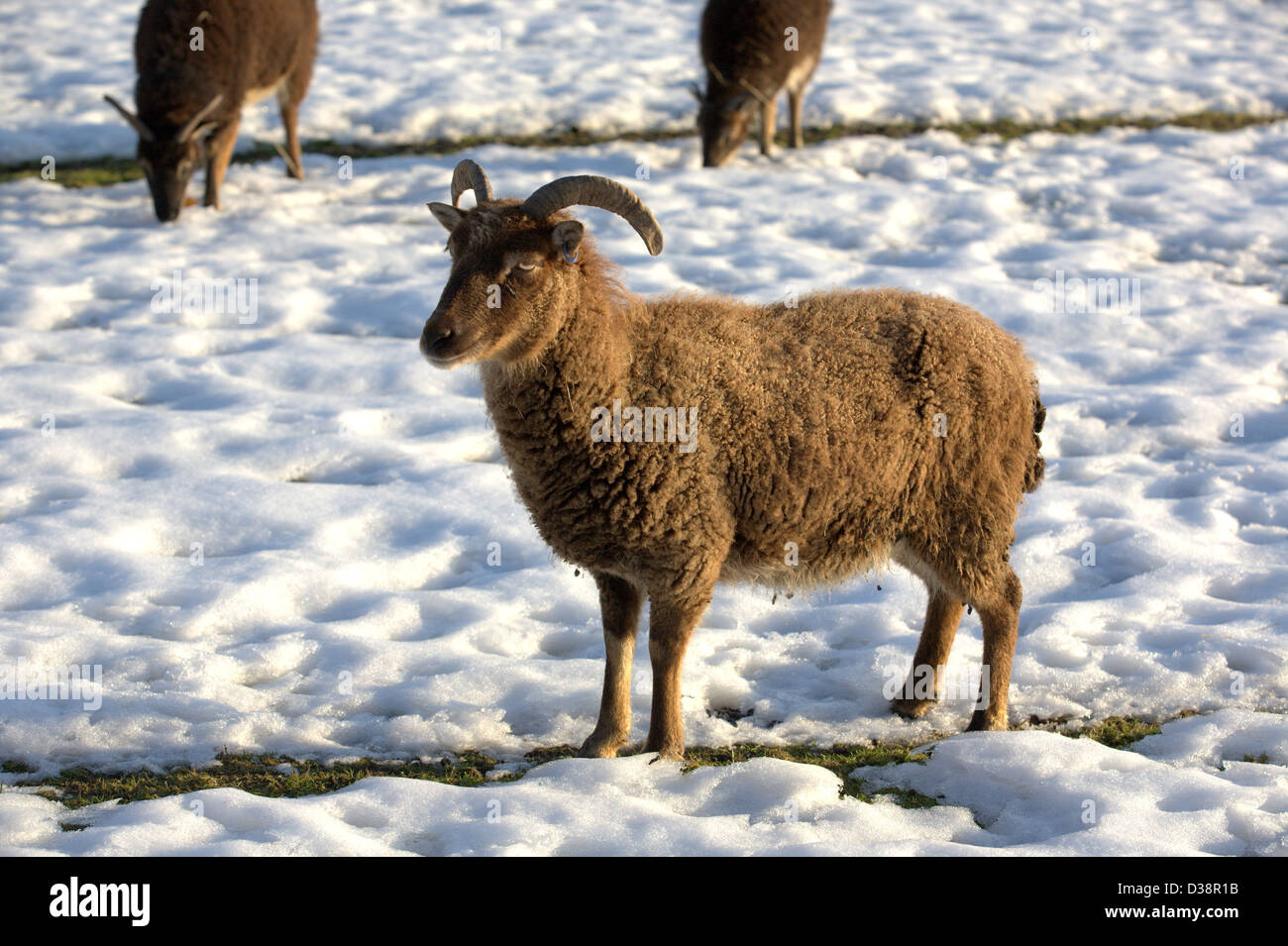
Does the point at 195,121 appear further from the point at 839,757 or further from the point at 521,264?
the point at 839,757

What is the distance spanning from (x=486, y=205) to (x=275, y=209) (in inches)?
376

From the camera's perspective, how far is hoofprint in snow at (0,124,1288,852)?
578cm

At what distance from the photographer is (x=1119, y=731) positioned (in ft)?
19.4

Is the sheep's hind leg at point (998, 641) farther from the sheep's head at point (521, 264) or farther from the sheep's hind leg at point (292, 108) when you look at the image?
the sheep's hind leg at point (292, 108)

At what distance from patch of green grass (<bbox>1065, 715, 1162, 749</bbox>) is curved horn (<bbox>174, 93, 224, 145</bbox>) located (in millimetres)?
11524

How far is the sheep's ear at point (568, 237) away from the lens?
210 inches

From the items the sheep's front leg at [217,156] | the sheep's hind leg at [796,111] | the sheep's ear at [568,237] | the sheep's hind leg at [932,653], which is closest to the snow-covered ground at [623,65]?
the sheep's hind leg at [796,111]

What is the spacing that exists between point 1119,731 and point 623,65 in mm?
15367

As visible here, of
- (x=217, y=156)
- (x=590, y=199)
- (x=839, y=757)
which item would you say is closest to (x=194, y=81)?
(x=217, y=156)

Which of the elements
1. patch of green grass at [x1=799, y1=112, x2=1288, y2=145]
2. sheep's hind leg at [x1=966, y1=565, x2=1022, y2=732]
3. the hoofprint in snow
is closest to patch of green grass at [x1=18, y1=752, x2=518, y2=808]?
the hoofprint in snow

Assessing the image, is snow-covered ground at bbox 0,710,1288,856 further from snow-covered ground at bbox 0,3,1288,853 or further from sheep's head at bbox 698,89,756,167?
sheep's head at bbox 698,89,756,167

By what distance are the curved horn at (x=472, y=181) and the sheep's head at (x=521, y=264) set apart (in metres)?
0.31
